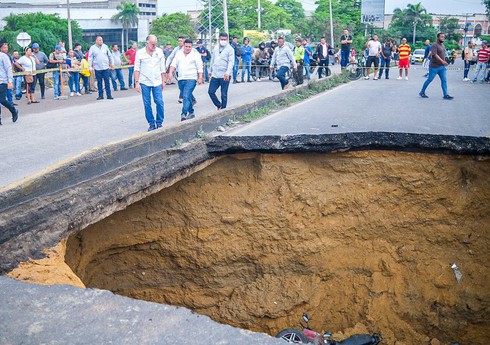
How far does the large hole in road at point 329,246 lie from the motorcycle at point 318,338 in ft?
1.46

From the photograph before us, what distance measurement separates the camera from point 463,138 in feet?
23.8

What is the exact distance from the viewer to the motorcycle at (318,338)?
6.62 metres

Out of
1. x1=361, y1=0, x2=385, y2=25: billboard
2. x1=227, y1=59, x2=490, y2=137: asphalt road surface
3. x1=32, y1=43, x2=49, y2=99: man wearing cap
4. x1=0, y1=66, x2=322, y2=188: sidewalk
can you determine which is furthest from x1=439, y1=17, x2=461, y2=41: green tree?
x1=32, y1=43, x2=49, y2=99: man wearing cap

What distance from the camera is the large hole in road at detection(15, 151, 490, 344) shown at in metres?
7.39

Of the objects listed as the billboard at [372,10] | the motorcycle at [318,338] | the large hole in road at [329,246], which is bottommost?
the motorcycle at [318,338]

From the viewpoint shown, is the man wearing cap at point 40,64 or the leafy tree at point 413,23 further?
the leafy tree at point 413,23

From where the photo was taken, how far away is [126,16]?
77.6 m

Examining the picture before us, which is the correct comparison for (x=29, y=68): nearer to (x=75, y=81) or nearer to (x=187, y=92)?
(x=75, y=81)

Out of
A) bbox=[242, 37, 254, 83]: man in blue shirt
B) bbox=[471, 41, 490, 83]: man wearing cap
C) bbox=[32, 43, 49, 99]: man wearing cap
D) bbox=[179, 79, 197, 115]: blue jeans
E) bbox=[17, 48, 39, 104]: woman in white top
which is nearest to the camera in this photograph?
bbox=[179, 79, 197, 115]: blue jeans

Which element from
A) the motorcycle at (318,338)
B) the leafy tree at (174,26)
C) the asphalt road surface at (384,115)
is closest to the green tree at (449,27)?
the leafy tree at (174,26)

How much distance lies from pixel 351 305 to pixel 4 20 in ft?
191

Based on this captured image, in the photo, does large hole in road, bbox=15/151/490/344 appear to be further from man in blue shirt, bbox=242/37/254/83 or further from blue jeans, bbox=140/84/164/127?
man in blue shirt, bbox=242/37/254/83

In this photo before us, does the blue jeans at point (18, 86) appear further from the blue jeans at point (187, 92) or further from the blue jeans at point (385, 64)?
the blue jeans at point (385, 64)

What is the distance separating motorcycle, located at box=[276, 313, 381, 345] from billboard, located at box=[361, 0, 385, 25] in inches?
1522
